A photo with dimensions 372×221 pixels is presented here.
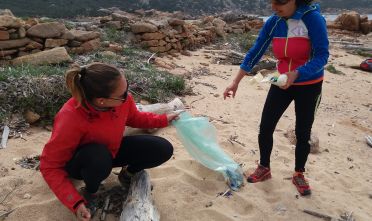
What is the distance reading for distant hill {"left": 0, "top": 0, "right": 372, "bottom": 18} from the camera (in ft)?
64.2

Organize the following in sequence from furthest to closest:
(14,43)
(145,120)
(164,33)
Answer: (164,33)
(14,43)
(145,120)

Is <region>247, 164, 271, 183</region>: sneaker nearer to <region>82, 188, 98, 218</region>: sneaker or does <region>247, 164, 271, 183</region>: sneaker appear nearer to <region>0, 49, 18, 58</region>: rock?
<region>82, 188, 98, 218</region>: sneaker

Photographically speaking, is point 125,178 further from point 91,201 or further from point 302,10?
point 302,10

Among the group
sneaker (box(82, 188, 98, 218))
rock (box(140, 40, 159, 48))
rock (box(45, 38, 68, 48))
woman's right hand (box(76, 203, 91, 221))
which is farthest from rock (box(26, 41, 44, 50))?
woman's right hand (box(76, 203, 91, 221))

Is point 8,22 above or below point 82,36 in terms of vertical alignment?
above

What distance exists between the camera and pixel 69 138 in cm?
212

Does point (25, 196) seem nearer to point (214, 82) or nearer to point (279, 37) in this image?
point (279, 37)

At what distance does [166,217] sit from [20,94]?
2.10 meters

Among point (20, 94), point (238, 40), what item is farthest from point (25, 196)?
point (238, 40)

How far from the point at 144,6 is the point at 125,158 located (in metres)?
30.1

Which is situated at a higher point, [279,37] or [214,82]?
[279,37]

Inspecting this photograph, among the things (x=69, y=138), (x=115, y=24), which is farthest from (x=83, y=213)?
(x=115, y=24)

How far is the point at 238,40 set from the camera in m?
11.9

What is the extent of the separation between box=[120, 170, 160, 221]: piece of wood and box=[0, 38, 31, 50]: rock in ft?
13.1
